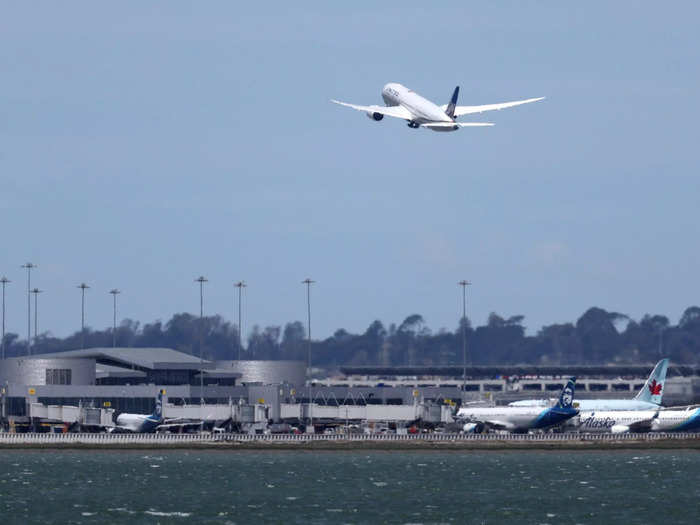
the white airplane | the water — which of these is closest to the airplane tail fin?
the white airplane

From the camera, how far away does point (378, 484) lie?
520 ft

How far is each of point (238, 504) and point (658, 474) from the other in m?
53.7

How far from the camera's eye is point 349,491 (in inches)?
5945

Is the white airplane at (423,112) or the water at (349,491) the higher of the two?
the white airplane at (423,112)

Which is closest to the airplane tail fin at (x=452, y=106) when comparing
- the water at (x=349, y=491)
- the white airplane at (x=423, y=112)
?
the white airplane at (x=423, y=112)

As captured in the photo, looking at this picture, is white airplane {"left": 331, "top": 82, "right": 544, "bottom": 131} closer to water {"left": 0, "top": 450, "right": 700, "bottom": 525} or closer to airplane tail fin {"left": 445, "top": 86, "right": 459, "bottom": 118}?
airplane tail fin {"left": 445, "top": 86, "right": 459, "bottom": 118}

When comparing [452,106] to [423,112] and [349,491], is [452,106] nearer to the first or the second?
[423,112]

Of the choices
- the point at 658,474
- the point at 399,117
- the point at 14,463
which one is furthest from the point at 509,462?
the point at 14,463

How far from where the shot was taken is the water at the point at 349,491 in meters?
130

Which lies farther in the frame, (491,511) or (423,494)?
(423,494)

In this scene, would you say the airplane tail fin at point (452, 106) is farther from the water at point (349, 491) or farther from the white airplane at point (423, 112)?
the water at point (349, 491)

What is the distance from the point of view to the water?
130 meters

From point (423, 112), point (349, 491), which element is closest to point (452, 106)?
point (423, 112)

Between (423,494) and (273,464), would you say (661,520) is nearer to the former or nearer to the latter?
(423,494)
